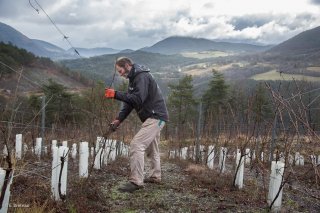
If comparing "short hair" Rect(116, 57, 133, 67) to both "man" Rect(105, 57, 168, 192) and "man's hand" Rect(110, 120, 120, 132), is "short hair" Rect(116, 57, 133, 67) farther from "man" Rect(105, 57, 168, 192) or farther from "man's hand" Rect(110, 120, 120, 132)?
"man's hand" Rect(110, 120, 120, 132)

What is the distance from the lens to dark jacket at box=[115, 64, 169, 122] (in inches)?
220

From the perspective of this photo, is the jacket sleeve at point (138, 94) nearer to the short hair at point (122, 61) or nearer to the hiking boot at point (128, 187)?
the short hair at point (122, 61)

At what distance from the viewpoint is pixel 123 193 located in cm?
562

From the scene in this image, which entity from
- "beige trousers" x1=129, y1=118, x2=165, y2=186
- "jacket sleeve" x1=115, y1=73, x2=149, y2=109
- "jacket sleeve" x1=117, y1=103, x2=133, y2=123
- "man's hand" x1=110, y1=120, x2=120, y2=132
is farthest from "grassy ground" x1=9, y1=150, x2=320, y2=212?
"jacket sleeve" x1=115, y1=73, x2=149, y2=109

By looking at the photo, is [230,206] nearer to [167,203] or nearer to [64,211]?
[167,203]

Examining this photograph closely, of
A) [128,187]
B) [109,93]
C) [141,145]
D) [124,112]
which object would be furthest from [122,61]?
[128,187]

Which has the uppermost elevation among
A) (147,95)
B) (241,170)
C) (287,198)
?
(147,95)

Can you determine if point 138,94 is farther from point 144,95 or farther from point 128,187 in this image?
point 128,187

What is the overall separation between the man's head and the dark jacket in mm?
99

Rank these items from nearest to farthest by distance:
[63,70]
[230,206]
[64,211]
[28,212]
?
[28,212], [64,211], [230,206], [63,70]

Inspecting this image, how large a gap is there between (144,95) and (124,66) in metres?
0.55

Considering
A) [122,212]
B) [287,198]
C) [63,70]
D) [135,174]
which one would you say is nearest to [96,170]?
[135,174]

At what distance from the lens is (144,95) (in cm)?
563

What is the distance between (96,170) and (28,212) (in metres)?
3.97
